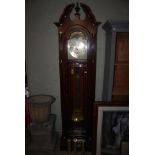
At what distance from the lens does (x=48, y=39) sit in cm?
234

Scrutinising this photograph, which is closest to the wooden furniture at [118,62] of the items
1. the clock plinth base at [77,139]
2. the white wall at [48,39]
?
the white wall at [48,39]

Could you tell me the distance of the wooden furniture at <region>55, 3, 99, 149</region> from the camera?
1.99 m

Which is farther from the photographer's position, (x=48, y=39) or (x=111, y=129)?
(x=48, y=39)

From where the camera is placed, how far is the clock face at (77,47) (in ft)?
6.79

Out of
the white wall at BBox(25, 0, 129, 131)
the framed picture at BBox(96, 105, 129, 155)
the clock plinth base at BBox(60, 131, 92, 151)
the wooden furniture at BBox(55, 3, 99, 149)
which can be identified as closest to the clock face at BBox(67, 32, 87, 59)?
the wooden furniture at BBox(55, 3, 99, 149)

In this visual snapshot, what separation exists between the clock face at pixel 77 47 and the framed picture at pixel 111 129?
0.62 metres

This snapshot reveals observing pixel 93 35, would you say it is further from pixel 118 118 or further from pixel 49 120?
pixel 49 120

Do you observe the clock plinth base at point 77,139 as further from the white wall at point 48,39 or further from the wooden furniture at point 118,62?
the wooden furniture at point 118,62

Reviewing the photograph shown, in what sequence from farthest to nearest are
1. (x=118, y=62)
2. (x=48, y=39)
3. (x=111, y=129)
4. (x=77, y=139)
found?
(x=48, y=39) < (x=77, y=139) < (x=111, y=129) < (x=118, y=62)

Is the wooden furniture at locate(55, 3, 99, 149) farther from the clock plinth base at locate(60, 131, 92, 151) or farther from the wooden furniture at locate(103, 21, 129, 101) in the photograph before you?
the wooden furniture at locate(103, 21, 129, 101)

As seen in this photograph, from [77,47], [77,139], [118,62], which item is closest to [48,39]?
[77,47]

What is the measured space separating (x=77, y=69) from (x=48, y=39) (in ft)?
1.87

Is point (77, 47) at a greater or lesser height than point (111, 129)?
greater

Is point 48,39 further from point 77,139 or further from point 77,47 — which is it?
point 77,139
